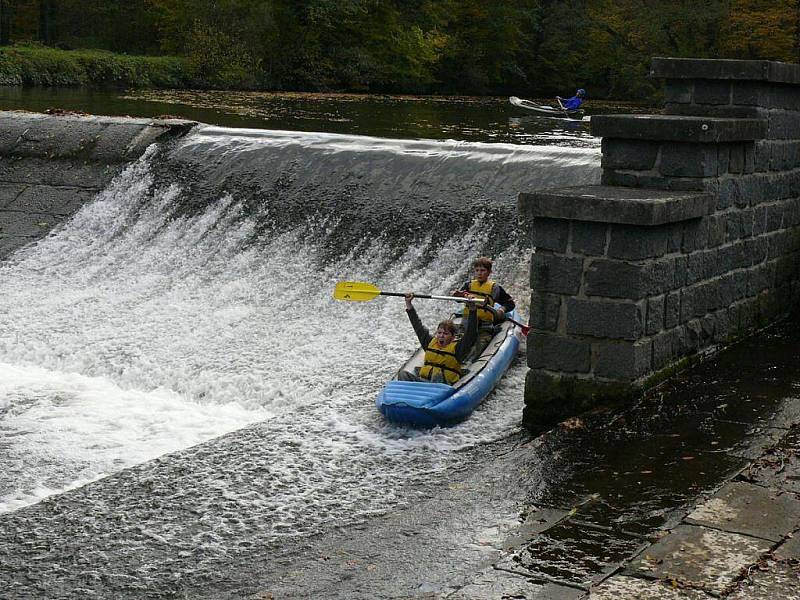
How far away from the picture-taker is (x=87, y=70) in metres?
36.8

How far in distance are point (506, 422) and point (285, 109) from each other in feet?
65.3

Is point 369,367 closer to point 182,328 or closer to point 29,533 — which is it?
point 182,328

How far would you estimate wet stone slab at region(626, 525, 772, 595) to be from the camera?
4969 mm

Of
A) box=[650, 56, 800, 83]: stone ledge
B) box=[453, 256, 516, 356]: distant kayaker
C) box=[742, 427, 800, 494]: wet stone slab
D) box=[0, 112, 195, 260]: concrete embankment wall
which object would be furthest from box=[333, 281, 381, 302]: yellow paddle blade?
box=[0, 112, 195, 260]: concrete embankment wall

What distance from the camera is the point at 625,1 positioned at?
154 ft

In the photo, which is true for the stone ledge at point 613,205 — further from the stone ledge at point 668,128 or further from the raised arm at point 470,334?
the raised arm at point 470,334

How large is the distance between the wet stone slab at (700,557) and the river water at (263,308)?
1714mm

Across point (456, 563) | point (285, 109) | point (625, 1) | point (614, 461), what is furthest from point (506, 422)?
point (625, 1)

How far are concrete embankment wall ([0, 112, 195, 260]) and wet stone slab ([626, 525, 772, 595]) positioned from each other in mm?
10548

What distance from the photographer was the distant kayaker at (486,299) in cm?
930

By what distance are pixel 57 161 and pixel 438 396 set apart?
9445 millimetres

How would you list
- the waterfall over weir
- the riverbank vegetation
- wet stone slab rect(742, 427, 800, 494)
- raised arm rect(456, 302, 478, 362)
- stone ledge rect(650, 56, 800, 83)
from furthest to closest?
the riverbank vegetation → raised arm rect(456, 302, 478, 362) → stone ledge rect(650, 56, 800, 83) → the waterfall over weir → wet stone slab rect(742, 427, 800, 494)

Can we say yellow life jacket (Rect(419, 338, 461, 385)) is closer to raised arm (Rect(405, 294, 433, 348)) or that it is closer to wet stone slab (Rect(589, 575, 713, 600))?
raised arm (Rect(405, 294, 433, 348))

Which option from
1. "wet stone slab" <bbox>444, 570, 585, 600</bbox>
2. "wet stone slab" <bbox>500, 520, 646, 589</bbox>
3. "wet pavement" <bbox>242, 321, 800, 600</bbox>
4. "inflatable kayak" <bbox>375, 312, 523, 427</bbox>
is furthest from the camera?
"inflatable kayak" <bbox>375, 312, 523, 427</bbox>
